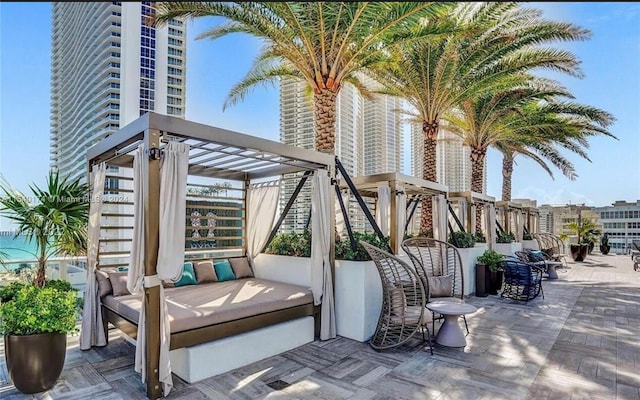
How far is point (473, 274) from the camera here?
7973mm

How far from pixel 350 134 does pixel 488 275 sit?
4731mm

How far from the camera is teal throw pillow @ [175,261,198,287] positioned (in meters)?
5.25

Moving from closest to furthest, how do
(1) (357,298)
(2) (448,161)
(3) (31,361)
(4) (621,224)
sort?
(3) (31,361), (1) (357,298), (2) (448,161), (4) (621,224)

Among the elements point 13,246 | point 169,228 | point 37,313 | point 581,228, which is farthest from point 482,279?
point 581,228

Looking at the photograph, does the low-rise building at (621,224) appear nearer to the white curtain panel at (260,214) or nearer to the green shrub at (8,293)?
the white curtain panel at (260,214)

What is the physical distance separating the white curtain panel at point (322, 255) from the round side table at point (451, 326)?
4.28 ft

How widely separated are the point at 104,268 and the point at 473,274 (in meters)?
7.10

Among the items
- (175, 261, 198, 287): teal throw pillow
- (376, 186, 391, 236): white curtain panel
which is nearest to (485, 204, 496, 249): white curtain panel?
(376, 186, 391, 236): white curtain panel

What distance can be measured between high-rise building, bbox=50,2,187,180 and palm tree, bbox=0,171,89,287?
31.8ft

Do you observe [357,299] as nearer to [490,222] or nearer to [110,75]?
[490,222]

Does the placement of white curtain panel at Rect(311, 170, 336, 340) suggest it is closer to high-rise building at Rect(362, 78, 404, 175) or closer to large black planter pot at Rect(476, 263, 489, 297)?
large black planter pot at Rect(476, 263, 489, 297)

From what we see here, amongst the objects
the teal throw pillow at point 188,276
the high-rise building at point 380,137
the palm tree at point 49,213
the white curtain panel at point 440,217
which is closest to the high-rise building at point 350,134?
the high-rise building at point 380,137

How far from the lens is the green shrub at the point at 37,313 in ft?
10.5

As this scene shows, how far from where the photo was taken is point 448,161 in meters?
13.9
